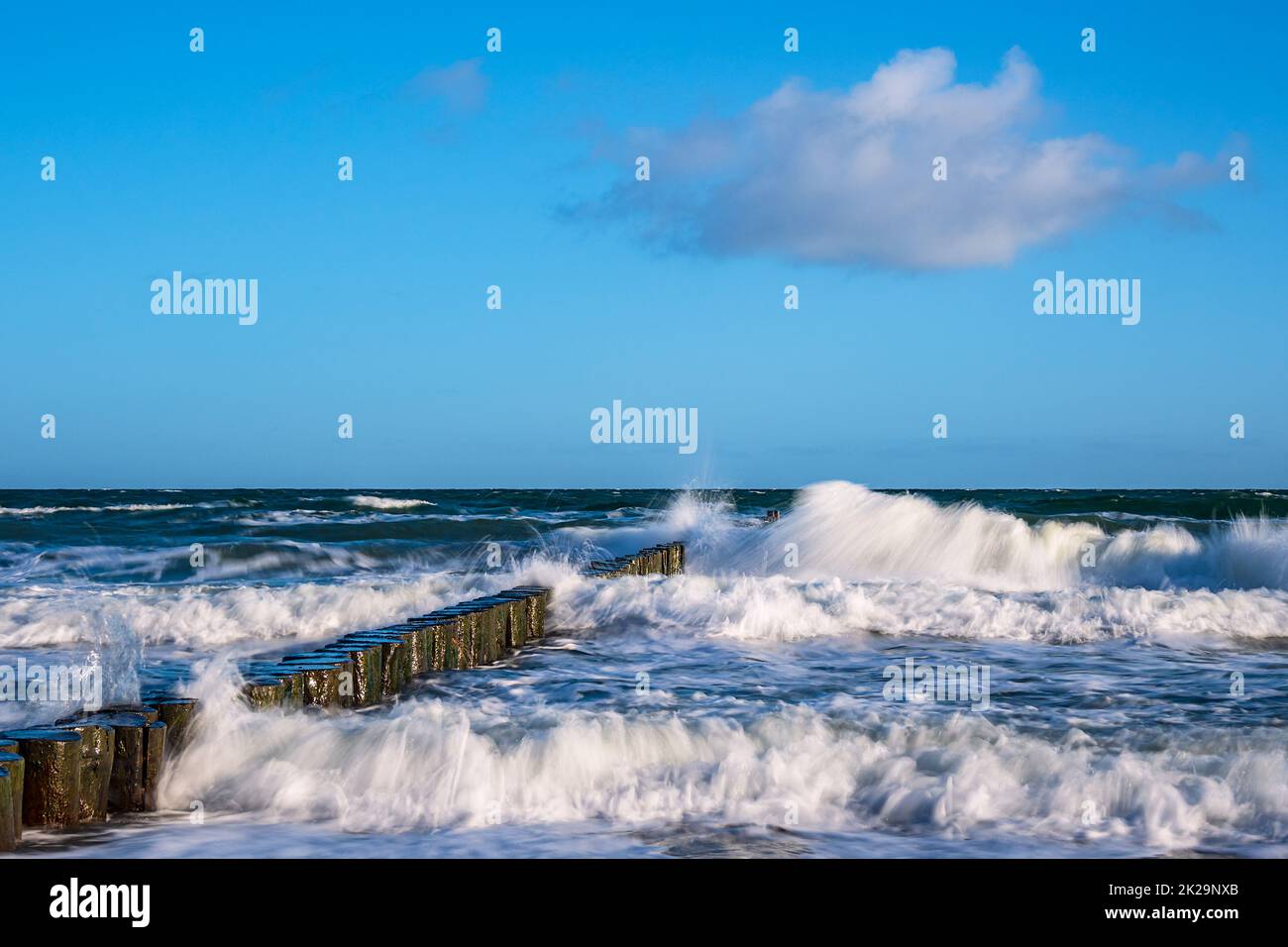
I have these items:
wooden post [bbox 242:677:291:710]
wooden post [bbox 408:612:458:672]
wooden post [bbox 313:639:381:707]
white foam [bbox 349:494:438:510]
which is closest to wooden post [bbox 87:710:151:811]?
wooden post [bbox 242:677:291:710]

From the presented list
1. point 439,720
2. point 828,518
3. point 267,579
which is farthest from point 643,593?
point 267,579

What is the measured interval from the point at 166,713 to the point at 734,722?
2.67 meters

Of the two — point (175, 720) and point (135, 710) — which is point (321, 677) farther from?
point (135, 710)

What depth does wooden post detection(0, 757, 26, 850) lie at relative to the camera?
390cm

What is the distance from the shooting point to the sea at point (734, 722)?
4.37 meters

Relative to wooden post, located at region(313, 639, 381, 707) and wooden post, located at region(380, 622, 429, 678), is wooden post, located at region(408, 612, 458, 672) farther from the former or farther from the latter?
wooden post, located at region(313, 639, 381, 707)

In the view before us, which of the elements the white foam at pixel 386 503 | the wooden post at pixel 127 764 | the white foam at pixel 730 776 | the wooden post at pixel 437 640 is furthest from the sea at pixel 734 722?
the white foam at pixel 386 503

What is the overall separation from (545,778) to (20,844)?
78.1 inches

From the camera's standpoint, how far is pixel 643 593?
1080 cm

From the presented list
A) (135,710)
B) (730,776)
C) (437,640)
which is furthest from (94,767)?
(437,640)

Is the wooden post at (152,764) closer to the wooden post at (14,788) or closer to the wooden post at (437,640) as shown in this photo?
the wooden post at (14,788)
